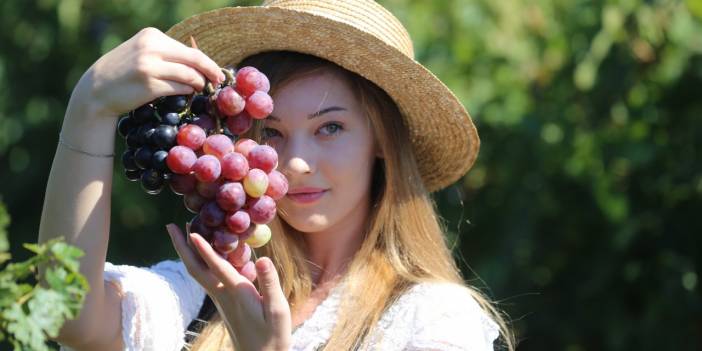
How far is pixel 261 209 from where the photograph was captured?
151 centimetres

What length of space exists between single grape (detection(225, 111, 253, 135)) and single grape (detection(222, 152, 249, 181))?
78 millimetres

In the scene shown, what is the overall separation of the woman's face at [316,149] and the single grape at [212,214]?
364 mm

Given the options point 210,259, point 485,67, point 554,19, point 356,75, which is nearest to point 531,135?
point 485,67

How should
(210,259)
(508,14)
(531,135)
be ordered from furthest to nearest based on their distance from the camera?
(508,14) < (531,135) < (210,259)

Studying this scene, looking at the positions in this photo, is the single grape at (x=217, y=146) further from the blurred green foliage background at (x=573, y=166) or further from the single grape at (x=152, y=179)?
the blurred green foliage background at (x=573, y=166)

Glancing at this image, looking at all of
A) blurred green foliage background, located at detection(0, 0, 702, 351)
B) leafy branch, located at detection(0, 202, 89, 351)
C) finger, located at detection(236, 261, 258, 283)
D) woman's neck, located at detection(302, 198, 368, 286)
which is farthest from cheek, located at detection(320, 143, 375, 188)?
blurred green foliage background, located at detection(0, 0, 702, 351)

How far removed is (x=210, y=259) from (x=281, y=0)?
0.66 meters

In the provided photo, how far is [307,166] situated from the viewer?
6.12 feet

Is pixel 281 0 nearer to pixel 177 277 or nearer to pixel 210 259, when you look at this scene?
pixel 177 277

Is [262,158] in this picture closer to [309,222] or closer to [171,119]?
[171,119]

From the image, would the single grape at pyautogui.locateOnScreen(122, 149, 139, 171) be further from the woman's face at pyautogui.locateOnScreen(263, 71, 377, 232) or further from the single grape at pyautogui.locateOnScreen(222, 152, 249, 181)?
the woman's face at pyautogui.locateOnScreen(263, 71, 377, 232)

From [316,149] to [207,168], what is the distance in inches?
17.6

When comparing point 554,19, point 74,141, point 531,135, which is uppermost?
point 74,141

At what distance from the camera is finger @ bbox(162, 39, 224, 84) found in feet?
5.07
